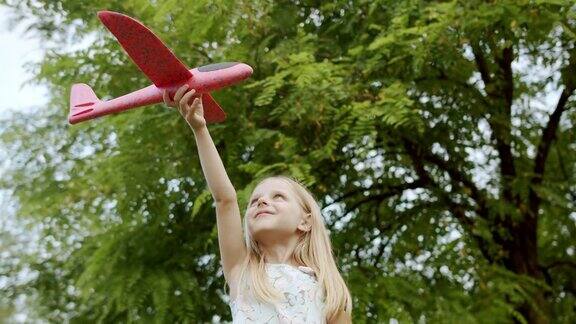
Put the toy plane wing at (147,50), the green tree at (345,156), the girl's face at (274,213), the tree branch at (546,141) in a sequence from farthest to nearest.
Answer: the tree branch at (546,141)
the green tree at (345,156)
the girl's face at (274,213)
the toy plane wing at (147,50)

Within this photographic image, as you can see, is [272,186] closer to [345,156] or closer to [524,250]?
[345,156]

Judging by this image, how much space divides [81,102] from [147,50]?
0.50 m

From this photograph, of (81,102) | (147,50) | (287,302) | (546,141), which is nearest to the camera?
(147,50)

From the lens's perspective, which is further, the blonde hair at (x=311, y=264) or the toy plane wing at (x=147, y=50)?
the blonde hair at (x=311, y=264)

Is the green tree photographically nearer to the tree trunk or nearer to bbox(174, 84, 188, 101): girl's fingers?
the tree trunk

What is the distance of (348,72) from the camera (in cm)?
488

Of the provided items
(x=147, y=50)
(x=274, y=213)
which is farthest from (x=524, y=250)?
(x=147, y=50)

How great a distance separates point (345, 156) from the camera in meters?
5.26

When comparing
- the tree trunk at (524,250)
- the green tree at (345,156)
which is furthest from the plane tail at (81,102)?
the tree trunk at (524,250)

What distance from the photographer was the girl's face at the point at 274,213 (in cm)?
242

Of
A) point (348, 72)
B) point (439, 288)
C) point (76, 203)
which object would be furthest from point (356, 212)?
point (76, 203)

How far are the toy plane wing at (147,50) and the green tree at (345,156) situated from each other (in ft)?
7.23

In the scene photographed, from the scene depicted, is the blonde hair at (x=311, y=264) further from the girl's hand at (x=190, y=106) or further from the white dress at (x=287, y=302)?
the girl's hand at (x=190, y=106)

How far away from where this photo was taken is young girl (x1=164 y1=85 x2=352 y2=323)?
227 centimetres
